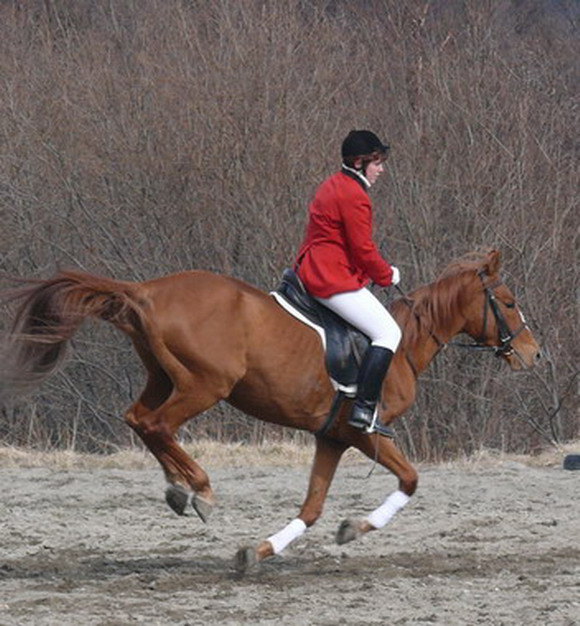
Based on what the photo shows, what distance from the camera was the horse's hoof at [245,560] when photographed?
831 cm

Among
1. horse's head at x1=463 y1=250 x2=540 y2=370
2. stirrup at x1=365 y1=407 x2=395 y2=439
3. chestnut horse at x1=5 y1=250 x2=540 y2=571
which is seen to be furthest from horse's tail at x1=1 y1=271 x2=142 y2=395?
horse's head at x1=463 y1=250 x2=540 y2=370

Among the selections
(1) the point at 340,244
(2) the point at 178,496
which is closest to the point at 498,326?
(1) the point at 340,244

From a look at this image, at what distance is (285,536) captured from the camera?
8461 millimetres

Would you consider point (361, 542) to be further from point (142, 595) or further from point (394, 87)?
point (394, 87)

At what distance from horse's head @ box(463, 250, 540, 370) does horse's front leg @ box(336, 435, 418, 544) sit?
107 centimetres

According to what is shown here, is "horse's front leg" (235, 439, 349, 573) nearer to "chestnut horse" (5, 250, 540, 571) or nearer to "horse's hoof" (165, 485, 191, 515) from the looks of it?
"chestnut horse" (5, 250, 540, 571)

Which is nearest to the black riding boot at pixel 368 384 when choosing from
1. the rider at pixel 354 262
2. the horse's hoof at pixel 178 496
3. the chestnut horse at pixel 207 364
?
the rider at pixel 354 262

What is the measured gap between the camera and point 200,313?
832cm

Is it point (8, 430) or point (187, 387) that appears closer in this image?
point (187, 387)

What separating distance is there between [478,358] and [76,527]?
1154cm

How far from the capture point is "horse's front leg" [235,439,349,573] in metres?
8.34

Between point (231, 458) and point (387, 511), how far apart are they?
506 cm

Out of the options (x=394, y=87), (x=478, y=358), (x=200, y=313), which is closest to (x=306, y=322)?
(x=200, y=313)

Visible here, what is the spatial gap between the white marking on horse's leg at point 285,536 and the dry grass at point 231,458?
4392 mm
